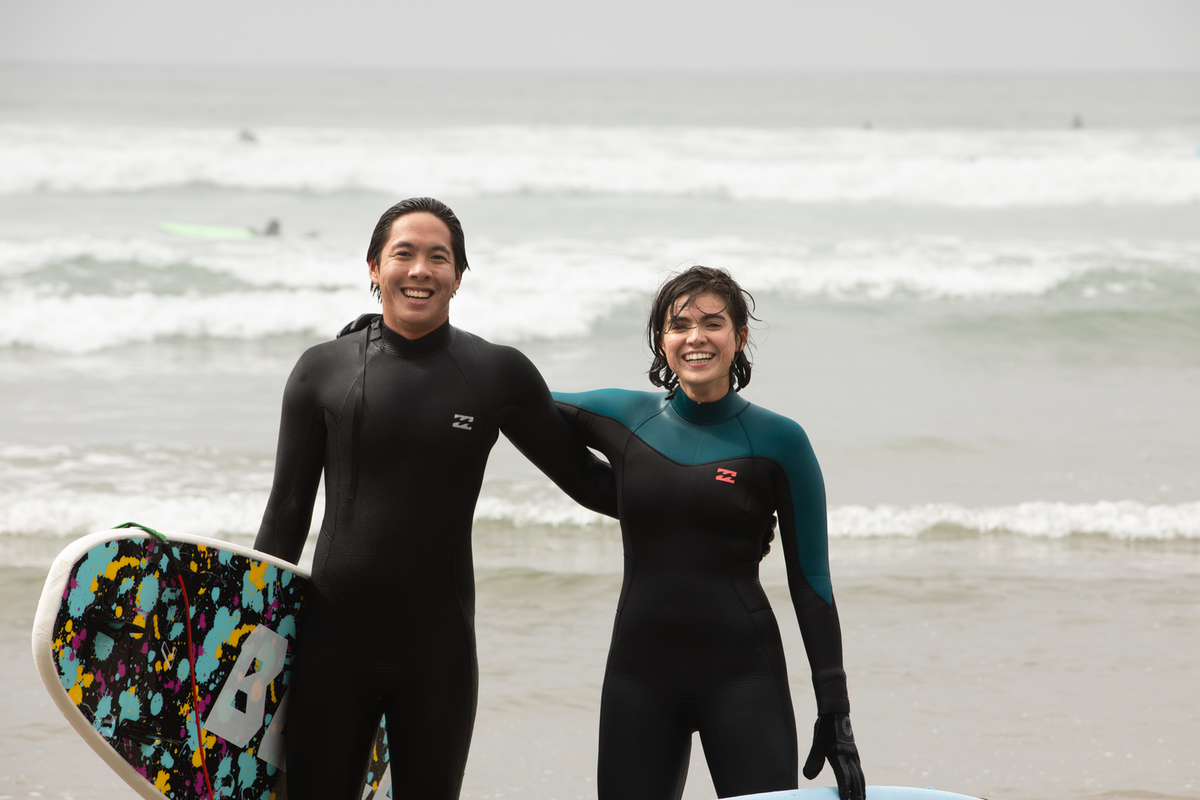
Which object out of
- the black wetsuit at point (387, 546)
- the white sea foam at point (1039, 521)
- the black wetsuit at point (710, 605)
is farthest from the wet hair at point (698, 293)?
the white sea foam at point (1039, 521)

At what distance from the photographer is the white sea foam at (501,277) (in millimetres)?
11000

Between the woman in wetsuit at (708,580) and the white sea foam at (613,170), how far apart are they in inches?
687

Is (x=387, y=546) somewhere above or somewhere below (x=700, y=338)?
below

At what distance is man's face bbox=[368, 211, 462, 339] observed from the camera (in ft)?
8.01

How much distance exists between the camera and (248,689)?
2412 millimetres

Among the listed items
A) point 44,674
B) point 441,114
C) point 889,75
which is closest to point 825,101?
point 441,114

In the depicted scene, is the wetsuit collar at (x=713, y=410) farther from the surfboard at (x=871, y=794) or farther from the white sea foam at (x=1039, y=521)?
the white sea foam at (x=1039, y=521)

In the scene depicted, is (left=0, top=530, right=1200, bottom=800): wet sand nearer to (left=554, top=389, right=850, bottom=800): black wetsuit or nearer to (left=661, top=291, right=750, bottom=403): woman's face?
(left=554, top=389, right=850, bottom=800): black wetsuit

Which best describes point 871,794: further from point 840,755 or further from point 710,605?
point 710,605

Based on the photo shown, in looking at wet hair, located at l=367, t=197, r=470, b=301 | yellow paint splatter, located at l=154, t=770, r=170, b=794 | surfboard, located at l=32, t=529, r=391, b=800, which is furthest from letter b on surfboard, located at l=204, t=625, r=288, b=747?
wet hair, located at l=367, t=197, r=470, b=301

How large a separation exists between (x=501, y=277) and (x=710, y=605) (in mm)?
10794

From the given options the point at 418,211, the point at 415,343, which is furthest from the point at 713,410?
the point at 418,211

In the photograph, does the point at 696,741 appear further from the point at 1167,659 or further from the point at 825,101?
the point at 825,101

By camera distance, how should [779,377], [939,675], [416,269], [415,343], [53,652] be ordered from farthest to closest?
[779,377] → [939,675] → [415,343] → [416,269] → [53,652]
